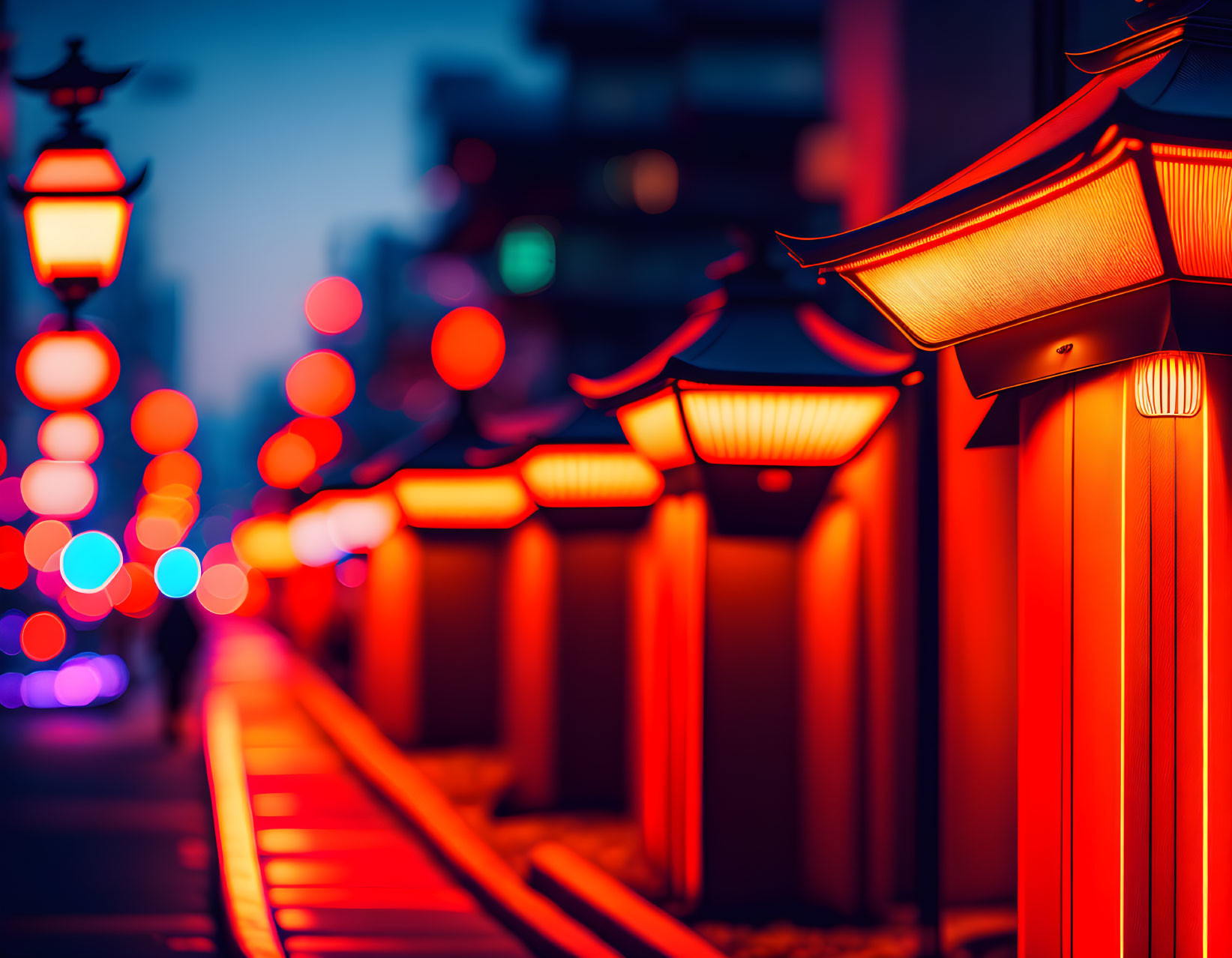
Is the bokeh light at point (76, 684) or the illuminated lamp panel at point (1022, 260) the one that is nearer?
the illuminated lamp panel at point (1022, 260)

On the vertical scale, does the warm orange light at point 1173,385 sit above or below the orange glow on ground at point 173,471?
below

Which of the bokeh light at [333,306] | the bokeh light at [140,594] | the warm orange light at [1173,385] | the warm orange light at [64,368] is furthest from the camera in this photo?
the bokeh light at [140,594]

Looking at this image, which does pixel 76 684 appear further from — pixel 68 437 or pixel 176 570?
pixel 176 570

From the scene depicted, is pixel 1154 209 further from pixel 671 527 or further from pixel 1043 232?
pixel 671 527

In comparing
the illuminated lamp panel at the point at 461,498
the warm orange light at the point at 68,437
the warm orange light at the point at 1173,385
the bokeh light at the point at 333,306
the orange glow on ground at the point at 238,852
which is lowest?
the orange glow on ground at the point at 238,852

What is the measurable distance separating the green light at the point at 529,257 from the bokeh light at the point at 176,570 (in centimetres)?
1691

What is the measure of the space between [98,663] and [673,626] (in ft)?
55.0

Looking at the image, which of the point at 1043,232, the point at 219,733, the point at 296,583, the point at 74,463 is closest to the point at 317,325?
the point at 296,583

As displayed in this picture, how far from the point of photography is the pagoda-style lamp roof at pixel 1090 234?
4.16 meters

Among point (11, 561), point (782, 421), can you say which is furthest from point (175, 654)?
point (11, 561)

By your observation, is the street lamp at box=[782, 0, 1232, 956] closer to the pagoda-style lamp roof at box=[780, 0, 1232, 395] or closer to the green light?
the pagoda-style lamp roof at box=[780, 0, 1232, 395]

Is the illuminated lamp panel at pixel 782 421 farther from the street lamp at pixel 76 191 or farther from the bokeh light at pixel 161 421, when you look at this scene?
the bokeh light at pixel 161 421

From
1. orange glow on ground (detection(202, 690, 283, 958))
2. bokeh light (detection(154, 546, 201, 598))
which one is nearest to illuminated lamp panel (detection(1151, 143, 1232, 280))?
orange glow on ground (detection(202, 690, 283, 958))

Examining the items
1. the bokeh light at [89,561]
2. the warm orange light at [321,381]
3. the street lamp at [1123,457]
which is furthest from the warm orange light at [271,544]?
the street lamp at [1123,457]
